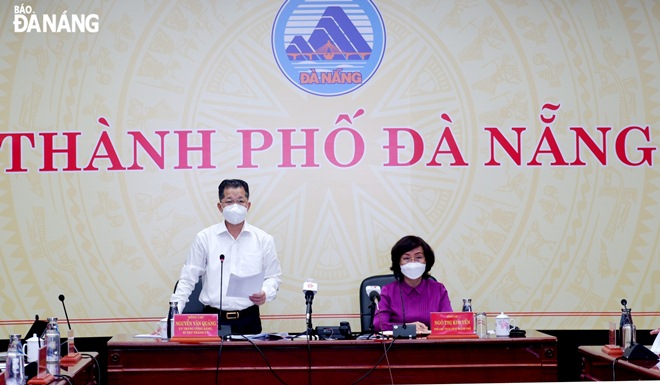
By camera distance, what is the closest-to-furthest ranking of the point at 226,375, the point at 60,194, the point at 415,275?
the point at 226,375, the point at 415,275, the point at 60,194

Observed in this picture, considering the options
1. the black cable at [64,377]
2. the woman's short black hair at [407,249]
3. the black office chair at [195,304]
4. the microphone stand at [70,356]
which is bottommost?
the black cable at [64,377]

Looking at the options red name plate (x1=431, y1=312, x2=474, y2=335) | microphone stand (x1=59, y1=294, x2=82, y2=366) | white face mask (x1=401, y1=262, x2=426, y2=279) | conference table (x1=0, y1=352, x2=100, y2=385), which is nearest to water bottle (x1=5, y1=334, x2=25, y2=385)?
conference table (x1=0, y1=352, x2=100, y2=385)

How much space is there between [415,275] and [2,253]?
2661 mm

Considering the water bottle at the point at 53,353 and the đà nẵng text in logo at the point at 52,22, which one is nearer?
→ the water bottle at the point at 53,353

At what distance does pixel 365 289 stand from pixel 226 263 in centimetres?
79

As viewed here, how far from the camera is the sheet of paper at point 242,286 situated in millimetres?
4671

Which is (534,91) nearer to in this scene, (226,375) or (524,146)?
(524,146)

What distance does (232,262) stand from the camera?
4.73 meters

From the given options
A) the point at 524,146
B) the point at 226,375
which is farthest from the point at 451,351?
the point at 524,146

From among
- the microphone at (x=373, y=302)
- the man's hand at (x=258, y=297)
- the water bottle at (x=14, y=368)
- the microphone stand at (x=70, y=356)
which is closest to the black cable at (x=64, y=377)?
the water bottle at (x=14, y=368)

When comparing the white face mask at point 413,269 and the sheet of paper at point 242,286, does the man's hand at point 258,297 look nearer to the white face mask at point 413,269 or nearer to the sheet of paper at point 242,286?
the sheet of paper at point 242,286

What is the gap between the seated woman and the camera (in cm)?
445

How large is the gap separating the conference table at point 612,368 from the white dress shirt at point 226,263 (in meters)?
1.63

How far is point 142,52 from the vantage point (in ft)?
17.6
